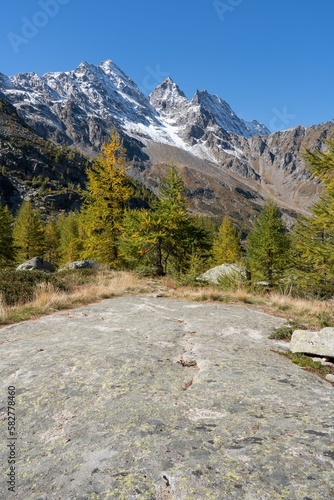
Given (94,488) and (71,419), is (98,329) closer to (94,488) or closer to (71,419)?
(71,419)

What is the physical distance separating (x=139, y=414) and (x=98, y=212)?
68.0ft

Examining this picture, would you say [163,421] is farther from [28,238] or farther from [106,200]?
[28,238]

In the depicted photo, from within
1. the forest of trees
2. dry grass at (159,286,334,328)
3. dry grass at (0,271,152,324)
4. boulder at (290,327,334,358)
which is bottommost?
dry grass at (159,286,334,328)

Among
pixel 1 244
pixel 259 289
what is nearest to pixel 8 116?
pixel 1 244

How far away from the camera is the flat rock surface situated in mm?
2129

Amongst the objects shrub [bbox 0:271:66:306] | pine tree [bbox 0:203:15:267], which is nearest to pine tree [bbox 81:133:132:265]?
shrub [bbox 0:271:66:306]

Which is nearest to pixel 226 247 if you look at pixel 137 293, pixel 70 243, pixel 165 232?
pixel 70 243

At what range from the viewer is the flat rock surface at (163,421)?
2.13 meters

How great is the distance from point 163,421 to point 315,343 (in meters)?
4.14

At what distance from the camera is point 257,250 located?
30.1m

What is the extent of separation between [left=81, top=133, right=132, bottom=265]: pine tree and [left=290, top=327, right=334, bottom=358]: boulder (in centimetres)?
1760

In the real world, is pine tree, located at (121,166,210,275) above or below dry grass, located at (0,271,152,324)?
above

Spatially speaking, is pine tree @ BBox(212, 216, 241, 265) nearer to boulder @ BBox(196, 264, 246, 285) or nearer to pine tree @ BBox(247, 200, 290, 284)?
pine tree @ BBox(247, 200, 290, 284)

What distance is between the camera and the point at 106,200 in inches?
917
